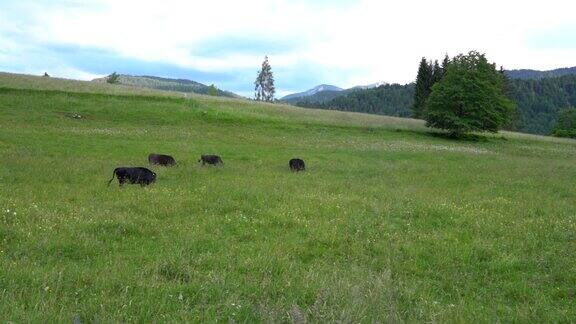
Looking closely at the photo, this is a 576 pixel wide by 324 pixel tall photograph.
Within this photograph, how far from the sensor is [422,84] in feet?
315

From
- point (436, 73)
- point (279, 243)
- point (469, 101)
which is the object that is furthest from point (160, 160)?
point (436, 73)

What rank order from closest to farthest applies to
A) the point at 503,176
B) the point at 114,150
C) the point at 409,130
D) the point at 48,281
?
the point at 48,281 → the point at 503,176 → the point at 114,150 → the point at 409,130

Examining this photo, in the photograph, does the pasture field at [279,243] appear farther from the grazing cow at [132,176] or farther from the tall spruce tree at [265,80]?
the tall spruce tree at [265,80]

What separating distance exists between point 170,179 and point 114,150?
1078 cm

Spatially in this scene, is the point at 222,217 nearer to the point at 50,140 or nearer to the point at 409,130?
the point at 50,140

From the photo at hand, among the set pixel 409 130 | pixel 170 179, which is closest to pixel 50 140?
pixel 170 179

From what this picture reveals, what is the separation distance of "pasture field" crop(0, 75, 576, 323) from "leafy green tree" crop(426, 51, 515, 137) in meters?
32.3

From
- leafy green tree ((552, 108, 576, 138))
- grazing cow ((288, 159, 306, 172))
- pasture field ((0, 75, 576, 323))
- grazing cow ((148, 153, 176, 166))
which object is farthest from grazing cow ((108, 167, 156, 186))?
leafy green tree ((552, 108, 576, 138))

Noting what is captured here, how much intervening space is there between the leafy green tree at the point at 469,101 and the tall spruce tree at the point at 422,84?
33.7m

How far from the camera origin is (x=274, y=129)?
49.2m

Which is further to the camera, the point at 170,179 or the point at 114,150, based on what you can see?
the point at 114,150

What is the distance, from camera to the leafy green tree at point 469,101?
5666cm

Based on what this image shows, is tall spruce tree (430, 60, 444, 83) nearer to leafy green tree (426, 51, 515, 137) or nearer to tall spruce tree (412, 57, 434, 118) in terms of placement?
A: tall spruce tree (412, 57, 434, 118)

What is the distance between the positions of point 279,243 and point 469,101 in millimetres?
52636
